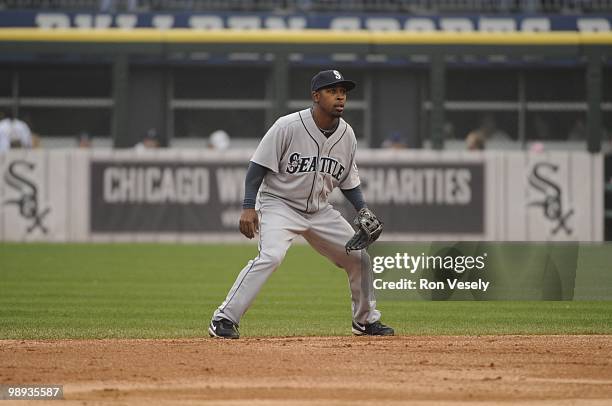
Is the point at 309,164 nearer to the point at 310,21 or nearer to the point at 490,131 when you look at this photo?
the point at 310,21

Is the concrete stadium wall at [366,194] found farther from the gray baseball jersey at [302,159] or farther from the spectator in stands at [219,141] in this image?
the gray baseball jersey at [302,159]

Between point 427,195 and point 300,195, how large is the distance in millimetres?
12439

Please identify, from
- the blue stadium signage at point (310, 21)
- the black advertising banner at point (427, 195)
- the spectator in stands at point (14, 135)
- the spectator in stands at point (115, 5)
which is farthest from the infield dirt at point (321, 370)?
the spectator in stands at point (115, 5)

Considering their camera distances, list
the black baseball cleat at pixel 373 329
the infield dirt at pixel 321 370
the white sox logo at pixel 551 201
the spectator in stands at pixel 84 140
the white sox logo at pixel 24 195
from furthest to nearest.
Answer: the spectator in stands at pixel 84 140
the white sox logo at pixel 551 201
the white sox logo at pixel 24 195
the black baseball cleat at pixel 373 329
the infield dirt at pixel 321 370

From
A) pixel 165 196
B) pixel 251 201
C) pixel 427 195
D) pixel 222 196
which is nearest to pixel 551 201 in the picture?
pixel 427 195

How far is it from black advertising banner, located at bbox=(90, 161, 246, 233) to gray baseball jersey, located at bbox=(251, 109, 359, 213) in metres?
11.9

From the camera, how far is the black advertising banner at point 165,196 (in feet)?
68.2

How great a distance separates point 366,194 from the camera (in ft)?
68.4

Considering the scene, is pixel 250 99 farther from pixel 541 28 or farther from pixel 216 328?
pixel 216 328

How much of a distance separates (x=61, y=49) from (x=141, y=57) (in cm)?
238

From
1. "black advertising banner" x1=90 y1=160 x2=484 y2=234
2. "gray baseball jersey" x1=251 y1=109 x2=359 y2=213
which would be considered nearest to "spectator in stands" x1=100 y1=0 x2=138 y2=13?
"black advertising banner" x1=90 y1=160 x2=484 y2=234

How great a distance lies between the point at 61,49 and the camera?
76.8ft

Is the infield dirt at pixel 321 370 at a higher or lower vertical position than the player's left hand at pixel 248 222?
lower

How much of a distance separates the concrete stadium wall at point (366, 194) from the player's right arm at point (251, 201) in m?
11.9
